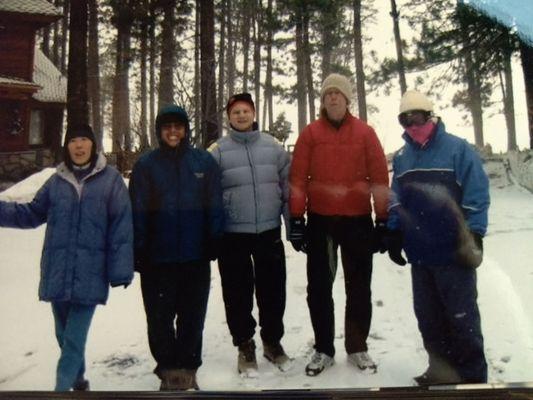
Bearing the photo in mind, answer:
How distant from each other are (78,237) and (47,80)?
1053 cm

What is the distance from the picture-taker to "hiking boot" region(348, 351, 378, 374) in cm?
217

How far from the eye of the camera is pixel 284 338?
2.56m

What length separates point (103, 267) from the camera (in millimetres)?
2021

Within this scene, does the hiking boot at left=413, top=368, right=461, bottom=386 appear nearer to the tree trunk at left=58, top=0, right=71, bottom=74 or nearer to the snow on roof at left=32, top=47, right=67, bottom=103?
the tree trunk at left=58, top=0, right=71, bottom=74

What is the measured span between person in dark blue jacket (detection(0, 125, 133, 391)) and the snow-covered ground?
27cm

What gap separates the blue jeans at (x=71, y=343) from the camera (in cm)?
199

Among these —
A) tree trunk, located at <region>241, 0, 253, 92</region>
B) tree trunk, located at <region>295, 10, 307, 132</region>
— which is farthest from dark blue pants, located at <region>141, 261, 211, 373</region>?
tree trunk, located at <region>295, 10, 307, 132</region>

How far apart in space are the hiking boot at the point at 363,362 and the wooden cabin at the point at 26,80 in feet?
19.4

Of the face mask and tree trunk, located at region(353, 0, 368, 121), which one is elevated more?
tree trunk, located at region(353, 0, 368, 121)

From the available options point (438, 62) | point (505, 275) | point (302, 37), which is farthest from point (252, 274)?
point (302, 37)

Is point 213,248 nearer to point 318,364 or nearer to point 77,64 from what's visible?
point 318,364

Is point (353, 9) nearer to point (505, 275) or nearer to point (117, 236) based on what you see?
point (505, 275)

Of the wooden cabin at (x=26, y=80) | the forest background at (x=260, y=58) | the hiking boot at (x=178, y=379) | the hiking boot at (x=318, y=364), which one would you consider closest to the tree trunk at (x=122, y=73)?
the forest background at (x=260, y=58)

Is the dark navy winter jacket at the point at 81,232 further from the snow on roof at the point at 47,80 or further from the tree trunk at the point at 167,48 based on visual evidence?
the snow on roof at the point at 47,80
